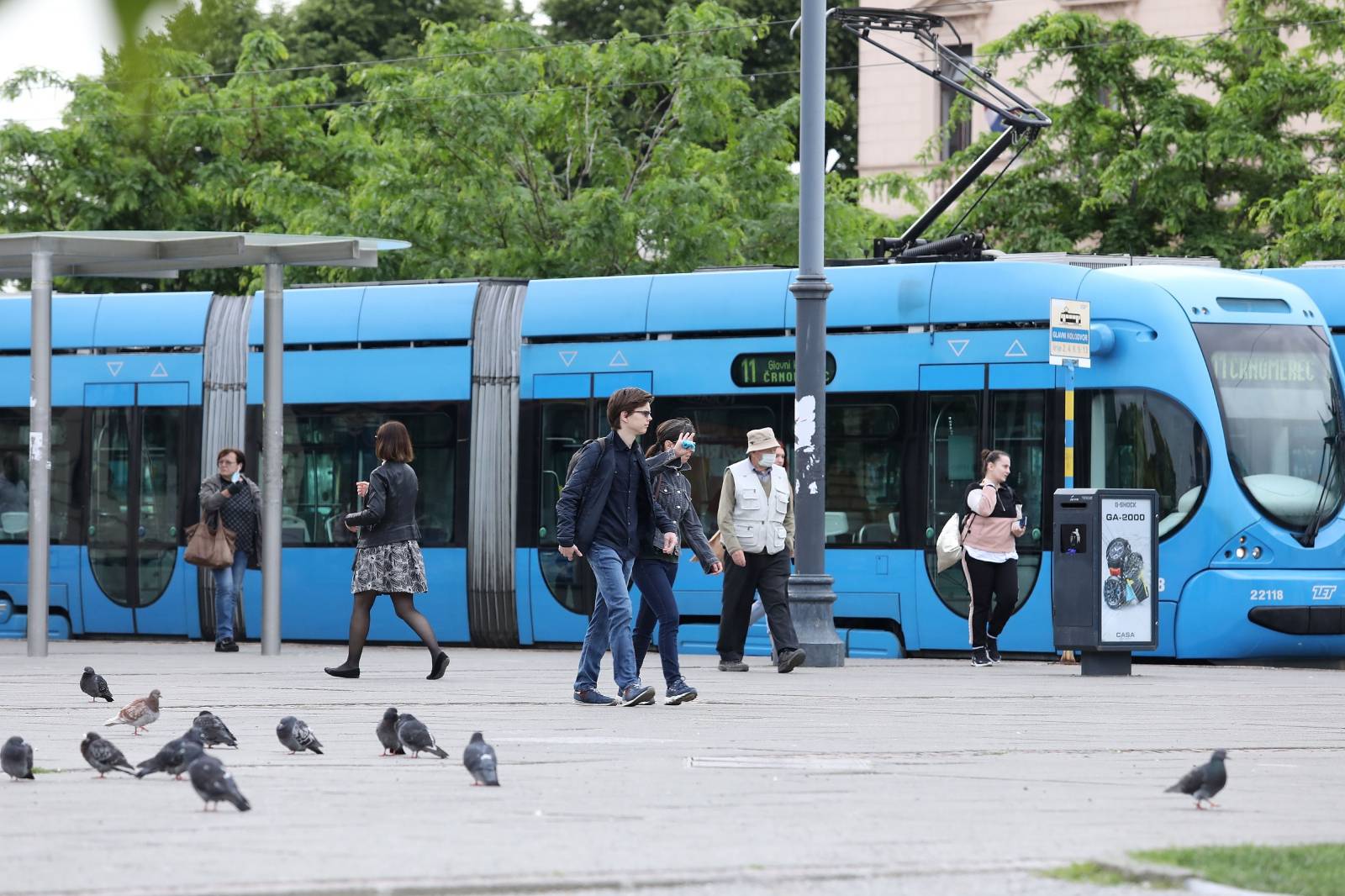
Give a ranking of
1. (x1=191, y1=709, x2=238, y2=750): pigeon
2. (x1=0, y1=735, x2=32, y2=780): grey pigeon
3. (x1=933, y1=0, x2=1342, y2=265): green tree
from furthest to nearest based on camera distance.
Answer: (x1=933, y1=0, x2=1342, y2=265): green tree, (x1=191, y1=709, x2=238, y2=750): pigeon, (x1=0, y1=735, x2=32, y2=780): grey pigeon

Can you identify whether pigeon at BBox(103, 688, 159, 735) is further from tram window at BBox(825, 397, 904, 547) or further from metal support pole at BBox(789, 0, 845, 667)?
tram window at BBox(825, 397, 904, 547)

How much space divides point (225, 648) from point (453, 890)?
13.1 metres

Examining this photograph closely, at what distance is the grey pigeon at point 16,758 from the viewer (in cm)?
730

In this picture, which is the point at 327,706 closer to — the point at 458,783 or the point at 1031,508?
the point at 458,783

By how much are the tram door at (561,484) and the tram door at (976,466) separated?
2.88m

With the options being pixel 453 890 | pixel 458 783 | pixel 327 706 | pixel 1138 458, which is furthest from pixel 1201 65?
pixel 453 890

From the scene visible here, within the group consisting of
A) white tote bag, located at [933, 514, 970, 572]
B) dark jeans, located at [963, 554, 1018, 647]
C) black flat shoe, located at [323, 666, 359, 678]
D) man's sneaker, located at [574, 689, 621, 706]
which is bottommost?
black flat shoe, located at [323, 666, 359, 678]

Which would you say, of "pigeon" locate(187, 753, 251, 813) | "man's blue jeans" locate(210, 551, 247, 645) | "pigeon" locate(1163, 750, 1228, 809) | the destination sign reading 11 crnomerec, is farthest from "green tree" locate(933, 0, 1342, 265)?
"pigeon" locate(187, 753, 251, 813)

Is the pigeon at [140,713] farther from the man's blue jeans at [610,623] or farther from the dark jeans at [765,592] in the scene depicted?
the dark jeans at [765,592]

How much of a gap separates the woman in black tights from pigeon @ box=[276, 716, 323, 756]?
16.8ft

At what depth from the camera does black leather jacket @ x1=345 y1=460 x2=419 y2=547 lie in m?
13.6

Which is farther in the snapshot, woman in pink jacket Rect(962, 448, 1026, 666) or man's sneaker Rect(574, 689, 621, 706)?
woman in pink jacket Rect(962, 448, 1026, 666)

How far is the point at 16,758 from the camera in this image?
288 inches

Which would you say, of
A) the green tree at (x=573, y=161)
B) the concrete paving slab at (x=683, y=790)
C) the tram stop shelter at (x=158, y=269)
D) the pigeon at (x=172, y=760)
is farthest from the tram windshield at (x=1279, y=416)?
the green tree at (x=573, y=161)
